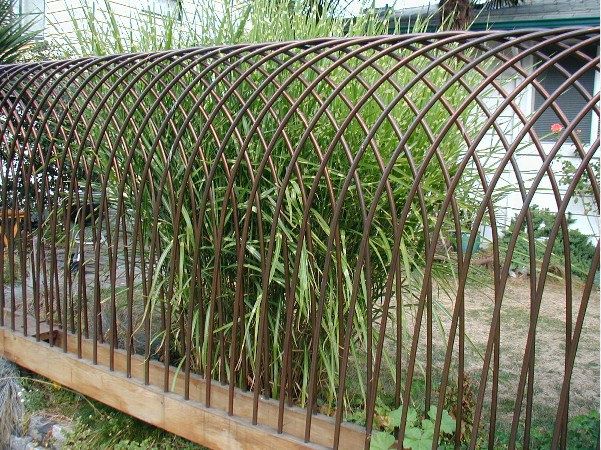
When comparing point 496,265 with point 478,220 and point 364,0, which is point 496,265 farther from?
point 364,0

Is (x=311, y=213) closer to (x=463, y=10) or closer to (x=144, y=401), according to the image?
(x=144, y=401)

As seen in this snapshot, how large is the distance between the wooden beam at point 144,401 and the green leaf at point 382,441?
27cm

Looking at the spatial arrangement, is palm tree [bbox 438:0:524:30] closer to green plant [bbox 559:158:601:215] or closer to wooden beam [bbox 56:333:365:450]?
green plant [bbox 559:158:601:215]

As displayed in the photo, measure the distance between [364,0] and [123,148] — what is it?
4.39 feet

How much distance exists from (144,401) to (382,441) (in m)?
1.16

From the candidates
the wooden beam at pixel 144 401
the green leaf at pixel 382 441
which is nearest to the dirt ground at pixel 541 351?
the green leaf at pixel 382 441

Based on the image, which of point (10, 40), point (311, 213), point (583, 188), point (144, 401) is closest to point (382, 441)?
point (311, 213)

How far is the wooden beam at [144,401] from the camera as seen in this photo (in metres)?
2.20

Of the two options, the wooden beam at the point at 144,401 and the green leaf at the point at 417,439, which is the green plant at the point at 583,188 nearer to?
the green leaf at the point at 417,439

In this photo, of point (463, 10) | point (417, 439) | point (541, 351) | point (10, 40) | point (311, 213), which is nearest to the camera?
point (417, 439)

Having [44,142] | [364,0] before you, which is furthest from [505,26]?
[44,142]

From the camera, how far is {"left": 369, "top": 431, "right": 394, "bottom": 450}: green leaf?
1.86m

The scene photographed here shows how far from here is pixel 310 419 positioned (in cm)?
206

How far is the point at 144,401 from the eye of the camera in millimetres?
2510
